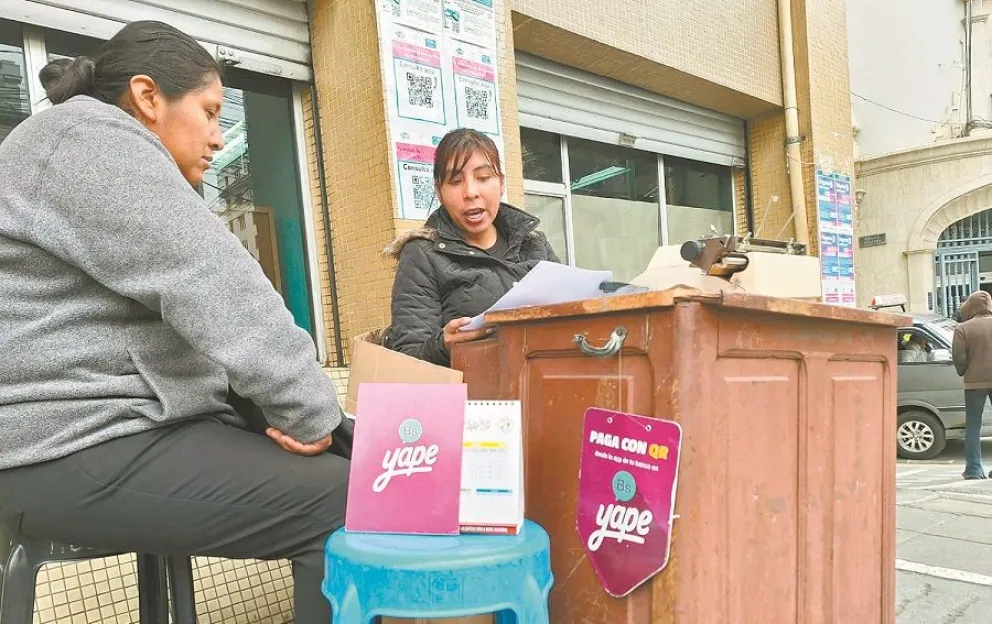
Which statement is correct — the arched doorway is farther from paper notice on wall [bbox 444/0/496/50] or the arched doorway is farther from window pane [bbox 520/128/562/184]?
paper notice on wall [bbox 444/0/496/50]

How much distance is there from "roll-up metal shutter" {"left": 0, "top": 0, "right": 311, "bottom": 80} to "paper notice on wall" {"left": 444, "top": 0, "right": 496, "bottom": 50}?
3.18 feet

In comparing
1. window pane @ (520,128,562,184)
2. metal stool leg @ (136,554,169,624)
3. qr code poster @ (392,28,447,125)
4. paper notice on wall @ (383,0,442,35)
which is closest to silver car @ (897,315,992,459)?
window pane @ (520,128,562,184)

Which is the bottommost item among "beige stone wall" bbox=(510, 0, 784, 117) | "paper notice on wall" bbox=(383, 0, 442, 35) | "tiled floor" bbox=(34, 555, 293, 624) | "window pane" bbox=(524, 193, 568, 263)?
"tiled floor" bbox=(34, 555, 293, 624)

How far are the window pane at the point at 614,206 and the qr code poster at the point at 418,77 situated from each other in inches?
83.2

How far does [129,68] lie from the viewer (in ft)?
4.30

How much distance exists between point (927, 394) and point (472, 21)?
6.01m

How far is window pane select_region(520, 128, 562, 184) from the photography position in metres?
5.70

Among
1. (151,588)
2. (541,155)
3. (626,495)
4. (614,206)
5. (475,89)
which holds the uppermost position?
(475,89)

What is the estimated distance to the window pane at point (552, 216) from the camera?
5785 mm

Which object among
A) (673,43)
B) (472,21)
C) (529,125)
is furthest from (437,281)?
(673,43)

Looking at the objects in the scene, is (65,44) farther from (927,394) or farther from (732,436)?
(927,394)

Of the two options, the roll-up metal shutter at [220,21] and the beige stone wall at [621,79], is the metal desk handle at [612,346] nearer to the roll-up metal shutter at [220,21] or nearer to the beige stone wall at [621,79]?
the beige stone wall at [621,79]

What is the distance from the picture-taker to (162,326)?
1.23 m

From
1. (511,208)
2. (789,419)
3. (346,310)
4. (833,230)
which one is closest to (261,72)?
(346,310)
